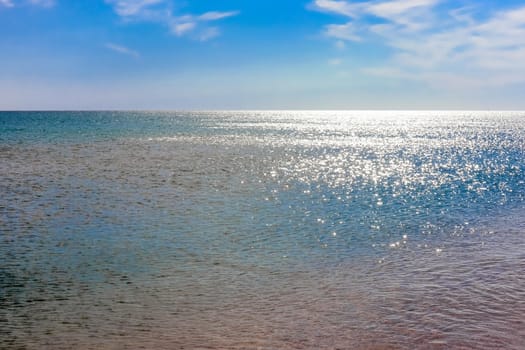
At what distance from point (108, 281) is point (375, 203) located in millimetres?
23113

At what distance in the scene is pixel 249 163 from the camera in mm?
65188

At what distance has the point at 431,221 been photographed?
1161 inches

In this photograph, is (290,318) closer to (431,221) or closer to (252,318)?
(252,318)

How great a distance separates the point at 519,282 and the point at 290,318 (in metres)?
8.92

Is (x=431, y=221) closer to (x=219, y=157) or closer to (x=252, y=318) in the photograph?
(x=252, y=318)

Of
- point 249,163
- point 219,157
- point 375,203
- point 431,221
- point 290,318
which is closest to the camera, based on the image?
point 290,318

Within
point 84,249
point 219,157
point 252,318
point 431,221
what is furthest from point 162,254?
point 219,157

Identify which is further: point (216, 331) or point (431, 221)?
point (431, 221)

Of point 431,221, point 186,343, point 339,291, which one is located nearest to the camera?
point 186,343

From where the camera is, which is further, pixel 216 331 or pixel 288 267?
pixel 288 267

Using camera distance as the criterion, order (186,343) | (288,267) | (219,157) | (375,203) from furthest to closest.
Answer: (219,157)
(375,203)
(288,267)
(186,343)

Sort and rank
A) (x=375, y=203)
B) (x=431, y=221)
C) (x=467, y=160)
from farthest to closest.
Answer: (x=467, y=160) < (x=375, y=203) < (x=431, y=221)

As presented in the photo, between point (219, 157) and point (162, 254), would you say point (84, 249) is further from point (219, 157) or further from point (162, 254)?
point (219, 157)

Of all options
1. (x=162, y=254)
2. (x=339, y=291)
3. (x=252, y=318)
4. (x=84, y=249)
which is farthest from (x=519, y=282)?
(x=84, y=249)
